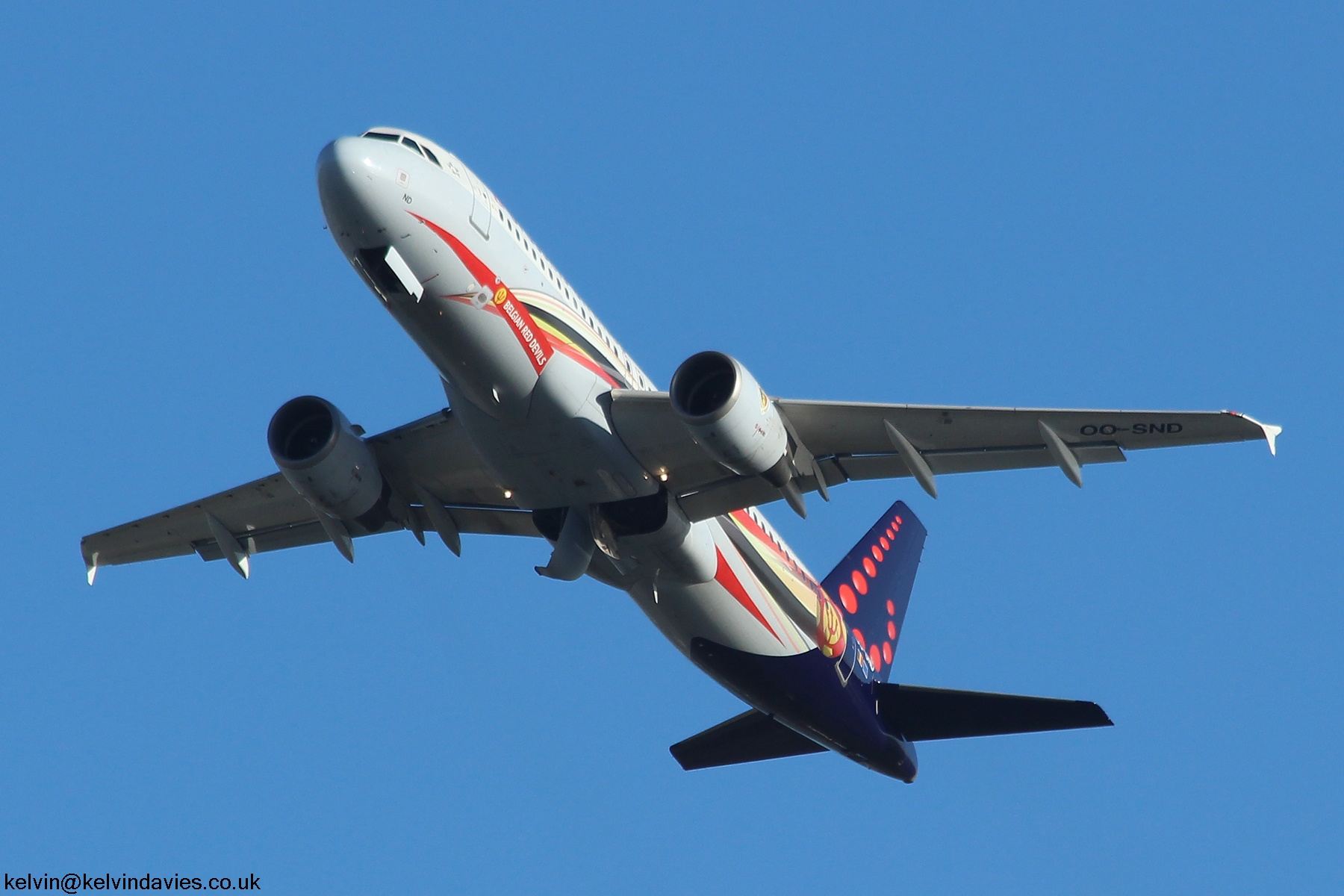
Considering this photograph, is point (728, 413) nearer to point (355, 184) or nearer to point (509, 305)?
point (509, 305)

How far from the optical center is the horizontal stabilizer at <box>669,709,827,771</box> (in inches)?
1155

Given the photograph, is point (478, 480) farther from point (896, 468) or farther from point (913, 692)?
point (913, 692)

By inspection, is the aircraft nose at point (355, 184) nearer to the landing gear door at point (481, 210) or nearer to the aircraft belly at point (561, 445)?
the landing gear door at point (481, 210)

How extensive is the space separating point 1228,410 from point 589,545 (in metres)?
9.45

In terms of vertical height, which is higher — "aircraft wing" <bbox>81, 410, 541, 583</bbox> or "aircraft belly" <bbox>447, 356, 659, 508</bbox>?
"aircraft wing" <bbox>81, 410, 541, 583</bbox>

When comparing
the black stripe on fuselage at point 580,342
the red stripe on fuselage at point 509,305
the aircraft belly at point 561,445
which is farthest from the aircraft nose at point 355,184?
the aircraft belly at point 561,445

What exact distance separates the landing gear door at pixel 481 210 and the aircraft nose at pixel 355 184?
1.41 metres

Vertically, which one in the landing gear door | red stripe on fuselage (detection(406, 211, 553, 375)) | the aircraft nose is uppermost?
the landing gear door

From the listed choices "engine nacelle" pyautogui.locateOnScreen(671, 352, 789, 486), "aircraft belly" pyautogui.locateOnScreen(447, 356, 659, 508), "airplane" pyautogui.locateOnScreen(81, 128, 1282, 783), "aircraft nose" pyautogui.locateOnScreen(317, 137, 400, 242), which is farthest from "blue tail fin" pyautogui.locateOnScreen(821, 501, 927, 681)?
"aircraft nose" pyautogui.locateOnScreen(317, 137, 400, 242)

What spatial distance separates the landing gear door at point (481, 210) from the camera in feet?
66.5

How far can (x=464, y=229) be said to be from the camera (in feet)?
65.5

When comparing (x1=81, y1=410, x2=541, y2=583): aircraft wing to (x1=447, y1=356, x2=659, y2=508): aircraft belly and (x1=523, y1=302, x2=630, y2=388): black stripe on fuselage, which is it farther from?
(x1=523, y1=302, x2=630, y2=388): black stripe on fuselage

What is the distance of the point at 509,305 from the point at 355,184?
2.71 meters

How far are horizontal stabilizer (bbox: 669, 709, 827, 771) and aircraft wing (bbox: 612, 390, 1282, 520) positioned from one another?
7.74 metres
